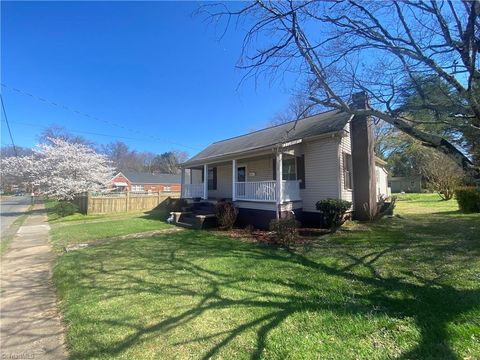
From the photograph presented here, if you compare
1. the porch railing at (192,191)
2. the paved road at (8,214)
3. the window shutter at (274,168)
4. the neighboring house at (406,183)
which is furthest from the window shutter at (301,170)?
the neighboring house at (406,183)

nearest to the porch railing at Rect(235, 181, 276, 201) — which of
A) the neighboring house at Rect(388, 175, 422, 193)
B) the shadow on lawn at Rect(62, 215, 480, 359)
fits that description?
the shadow on lawn at Rect(62, 215, 480, 359)

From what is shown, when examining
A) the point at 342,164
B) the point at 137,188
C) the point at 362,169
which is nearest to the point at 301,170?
the point at 342,164

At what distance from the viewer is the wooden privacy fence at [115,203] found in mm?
18750

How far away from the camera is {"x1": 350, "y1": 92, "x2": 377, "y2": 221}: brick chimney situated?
1140 centimetres

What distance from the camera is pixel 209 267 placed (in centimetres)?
579

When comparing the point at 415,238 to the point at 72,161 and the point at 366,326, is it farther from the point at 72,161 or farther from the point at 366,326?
the point at 72,161

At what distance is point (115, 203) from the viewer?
1953 centimetres

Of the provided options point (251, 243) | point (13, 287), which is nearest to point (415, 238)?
point (251, 243)

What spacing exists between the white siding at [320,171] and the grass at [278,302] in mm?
4034

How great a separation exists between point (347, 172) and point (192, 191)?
9295 millimetres

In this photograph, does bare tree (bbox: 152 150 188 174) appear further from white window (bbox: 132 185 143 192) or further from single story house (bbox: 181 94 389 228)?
single story house (bbox: 181 94 389 228)

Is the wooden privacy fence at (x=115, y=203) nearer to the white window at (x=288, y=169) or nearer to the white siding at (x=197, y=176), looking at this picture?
the white siding at (x=197, y=176)

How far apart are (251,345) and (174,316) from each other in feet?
4.02

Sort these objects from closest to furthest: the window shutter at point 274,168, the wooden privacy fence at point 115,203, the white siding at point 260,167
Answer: the window shutter at point 274,168 → the white siding at point 260,167 → the wooden privacy fence at point 115,203
